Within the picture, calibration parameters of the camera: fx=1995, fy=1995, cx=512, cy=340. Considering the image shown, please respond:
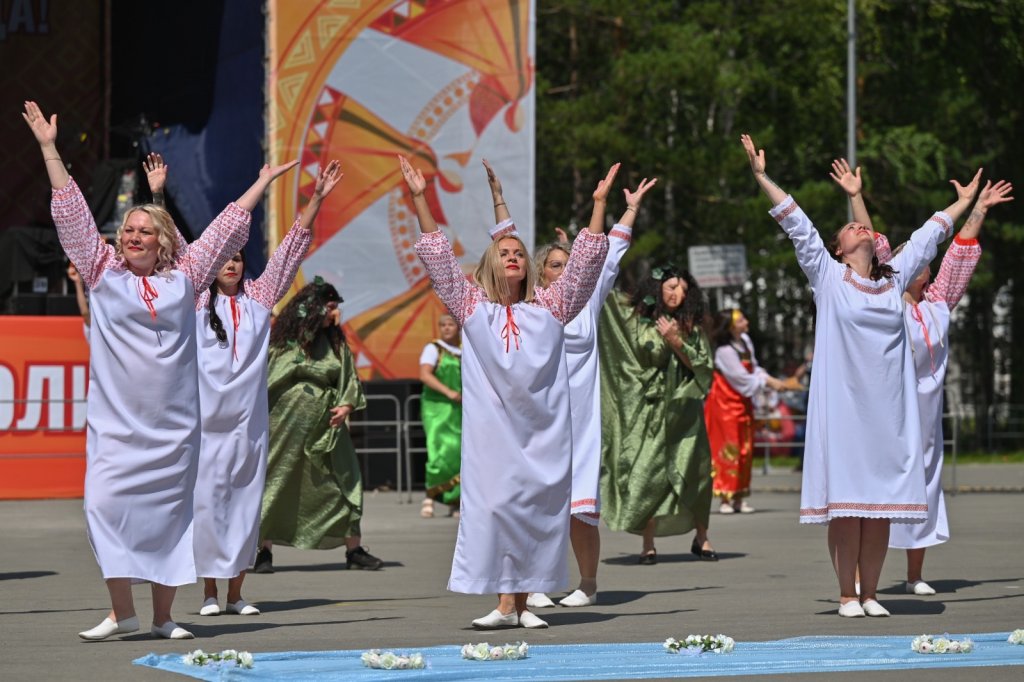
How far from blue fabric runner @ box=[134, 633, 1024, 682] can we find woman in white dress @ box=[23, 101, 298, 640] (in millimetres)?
681

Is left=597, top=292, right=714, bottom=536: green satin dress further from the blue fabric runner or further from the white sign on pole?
the white sign on pole

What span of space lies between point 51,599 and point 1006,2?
70.2 ft

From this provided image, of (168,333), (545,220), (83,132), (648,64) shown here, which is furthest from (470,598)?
(545,220)

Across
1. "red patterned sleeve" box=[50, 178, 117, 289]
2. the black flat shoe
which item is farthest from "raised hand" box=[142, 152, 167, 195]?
the black flat shoe

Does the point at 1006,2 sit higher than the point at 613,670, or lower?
higher

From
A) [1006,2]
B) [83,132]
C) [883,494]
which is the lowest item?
[883,494]

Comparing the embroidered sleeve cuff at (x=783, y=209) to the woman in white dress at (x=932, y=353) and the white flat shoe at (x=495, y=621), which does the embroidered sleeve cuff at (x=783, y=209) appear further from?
the white flat shoe at (x=495, y=621)

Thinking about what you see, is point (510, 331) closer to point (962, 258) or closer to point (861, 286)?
point (861, 286)

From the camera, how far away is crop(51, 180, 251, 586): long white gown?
822 centimetres

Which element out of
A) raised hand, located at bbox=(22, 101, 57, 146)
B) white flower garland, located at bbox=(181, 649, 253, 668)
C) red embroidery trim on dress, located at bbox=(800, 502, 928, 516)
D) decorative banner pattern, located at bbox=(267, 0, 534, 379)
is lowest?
white flower garland, located at bbox=(181, 649, 253, 668)

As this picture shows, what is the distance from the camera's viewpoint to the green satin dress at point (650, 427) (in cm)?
1242

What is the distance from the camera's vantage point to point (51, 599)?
10398 mm

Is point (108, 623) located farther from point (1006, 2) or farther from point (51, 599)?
point (1006, 2)

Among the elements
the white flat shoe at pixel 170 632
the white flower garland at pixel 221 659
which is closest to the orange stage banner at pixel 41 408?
the white flat shoe at pixel 170 632
